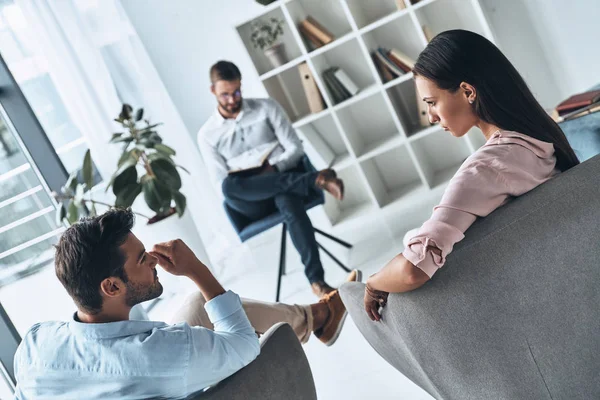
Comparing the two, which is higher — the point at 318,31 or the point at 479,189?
the point at 318,31

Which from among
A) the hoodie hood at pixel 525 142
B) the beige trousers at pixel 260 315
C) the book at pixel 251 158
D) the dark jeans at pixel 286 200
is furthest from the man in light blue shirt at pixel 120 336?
the book at pixel 251 158

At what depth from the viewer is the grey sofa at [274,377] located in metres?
1.46

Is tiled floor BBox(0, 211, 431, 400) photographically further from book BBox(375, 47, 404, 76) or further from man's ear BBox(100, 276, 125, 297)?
man's ear BBox(100, 276, 125, 297)

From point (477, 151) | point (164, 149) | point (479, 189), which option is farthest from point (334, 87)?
point (479, 189)

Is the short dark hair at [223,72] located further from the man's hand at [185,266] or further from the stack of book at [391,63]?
the man's hand at [185,266]

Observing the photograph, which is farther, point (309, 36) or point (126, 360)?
point (309, 36)

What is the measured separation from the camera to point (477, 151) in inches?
65.2

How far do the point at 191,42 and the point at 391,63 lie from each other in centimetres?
144

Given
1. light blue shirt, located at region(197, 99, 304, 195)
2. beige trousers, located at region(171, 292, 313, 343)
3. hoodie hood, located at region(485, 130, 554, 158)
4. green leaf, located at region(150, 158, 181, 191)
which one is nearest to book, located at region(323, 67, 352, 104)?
light blue shirt, located at region(197, 99, 304, 195)

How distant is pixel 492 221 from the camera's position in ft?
4.87

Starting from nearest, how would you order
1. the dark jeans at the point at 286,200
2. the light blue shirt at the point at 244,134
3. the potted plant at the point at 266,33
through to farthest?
1. the dark jeans at the point at 286,200
2. the light blue shirt at the point at 244,134
3. the potted plant at the point at 266,33

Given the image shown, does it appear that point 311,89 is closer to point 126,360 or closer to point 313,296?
point 313,296

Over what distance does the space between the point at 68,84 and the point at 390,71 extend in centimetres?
212

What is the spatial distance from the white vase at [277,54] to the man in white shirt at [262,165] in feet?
2.07
